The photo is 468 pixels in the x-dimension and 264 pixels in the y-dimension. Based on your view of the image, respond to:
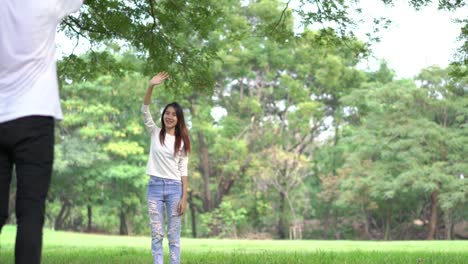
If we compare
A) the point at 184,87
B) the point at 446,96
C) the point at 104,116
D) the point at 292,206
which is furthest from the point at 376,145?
the point at 184,87

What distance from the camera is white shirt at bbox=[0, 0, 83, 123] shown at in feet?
7.98

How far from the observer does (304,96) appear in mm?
34000

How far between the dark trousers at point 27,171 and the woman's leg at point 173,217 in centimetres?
339

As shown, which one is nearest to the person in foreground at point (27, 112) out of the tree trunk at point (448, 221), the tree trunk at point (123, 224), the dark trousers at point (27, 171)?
the dark trousers at point (27, 171)

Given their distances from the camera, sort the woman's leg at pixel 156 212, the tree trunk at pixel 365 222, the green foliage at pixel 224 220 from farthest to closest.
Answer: the tree trunk at pixel 365 222 → the green foliage at pixel 224 220 → the woman's leg at pixel 156 212

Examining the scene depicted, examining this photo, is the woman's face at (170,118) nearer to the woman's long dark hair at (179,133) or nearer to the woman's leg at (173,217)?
the woman's long dark hair at (179,133)

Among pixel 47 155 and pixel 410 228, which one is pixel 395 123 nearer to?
pixel 410 228

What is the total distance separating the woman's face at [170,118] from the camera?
594cm

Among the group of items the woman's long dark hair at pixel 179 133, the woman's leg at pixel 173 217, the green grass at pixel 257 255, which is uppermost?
the woman's long dark hair at pixel 179 133

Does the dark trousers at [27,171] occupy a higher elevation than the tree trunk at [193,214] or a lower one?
lower

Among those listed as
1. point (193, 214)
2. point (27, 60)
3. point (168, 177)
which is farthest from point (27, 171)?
point (193, 214)

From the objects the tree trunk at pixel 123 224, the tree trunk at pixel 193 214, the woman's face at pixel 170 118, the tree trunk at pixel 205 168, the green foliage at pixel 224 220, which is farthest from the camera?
the tree trunk at pixel 123 224

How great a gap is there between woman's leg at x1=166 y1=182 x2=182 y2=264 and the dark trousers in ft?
11.1

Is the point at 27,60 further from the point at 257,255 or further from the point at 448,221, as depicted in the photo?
the point at 448,221
